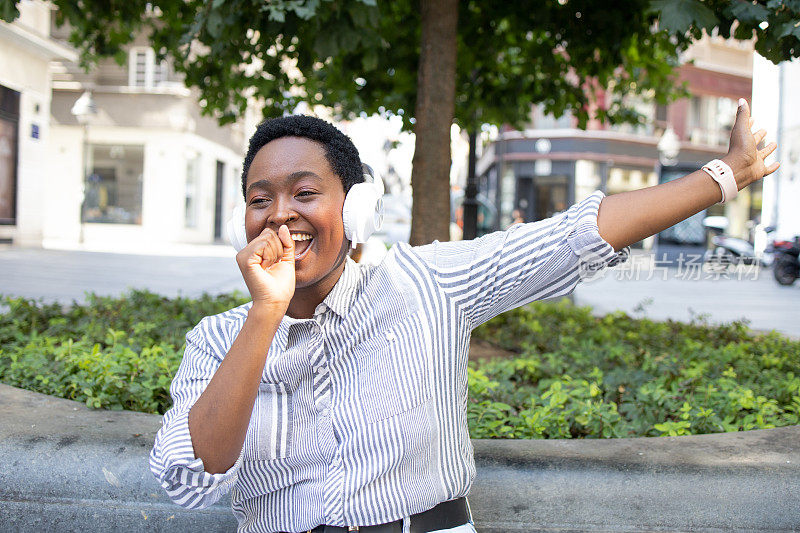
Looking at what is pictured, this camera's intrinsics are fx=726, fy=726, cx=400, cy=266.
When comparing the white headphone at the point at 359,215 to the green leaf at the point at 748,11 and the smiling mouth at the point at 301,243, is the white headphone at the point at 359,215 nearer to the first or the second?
the smiling mouth at the point at 301,243

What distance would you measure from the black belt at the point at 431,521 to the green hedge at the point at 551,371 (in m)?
0.96

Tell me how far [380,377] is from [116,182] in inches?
1035

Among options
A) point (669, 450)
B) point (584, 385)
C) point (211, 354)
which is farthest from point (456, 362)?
point (584, 385)

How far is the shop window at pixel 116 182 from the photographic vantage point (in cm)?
2569

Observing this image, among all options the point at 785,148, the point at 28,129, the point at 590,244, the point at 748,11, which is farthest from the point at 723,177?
the point at 785,148

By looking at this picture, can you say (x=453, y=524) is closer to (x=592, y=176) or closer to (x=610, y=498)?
(x=610, y=498)

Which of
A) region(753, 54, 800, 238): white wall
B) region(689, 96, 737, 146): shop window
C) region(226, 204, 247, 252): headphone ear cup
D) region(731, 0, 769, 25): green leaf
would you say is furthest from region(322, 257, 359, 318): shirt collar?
region(689, 96, 737, 146): shop window

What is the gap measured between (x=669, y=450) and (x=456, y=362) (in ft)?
3.25

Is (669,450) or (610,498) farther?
(669,450)

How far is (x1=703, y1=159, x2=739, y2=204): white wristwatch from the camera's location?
169 centimetres

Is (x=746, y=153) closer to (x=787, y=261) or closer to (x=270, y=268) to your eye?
(x=270, y=268)

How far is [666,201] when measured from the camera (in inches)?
65.9

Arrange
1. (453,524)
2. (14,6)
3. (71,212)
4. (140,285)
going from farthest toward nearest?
(71,212) → (140,285) → (14,6) → (453,524)

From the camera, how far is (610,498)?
2.19 metres
